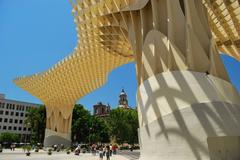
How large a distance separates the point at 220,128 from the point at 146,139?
10.3 ft

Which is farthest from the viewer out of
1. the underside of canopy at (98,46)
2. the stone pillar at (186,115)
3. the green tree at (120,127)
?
the green tree at (120,127)

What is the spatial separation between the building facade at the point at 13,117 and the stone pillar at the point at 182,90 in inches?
3273

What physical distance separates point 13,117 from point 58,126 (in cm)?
5500

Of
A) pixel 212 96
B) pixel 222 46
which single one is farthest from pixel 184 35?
pixel 222 46

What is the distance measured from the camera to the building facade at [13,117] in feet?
282

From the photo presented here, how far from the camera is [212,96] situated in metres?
9.90

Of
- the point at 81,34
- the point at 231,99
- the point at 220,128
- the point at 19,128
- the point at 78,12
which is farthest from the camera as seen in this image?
the point at 19,128

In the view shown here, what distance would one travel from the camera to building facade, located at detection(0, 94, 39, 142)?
86062mm

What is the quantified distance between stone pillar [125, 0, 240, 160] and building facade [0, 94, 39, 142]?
3273 inches

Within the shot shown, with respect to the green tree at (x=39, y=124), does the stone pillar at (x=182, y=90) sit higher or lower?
lower

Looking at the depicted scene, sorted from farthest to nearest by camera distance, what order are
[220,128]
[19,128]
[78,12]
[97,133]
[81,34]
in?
[19,128], [97,133], [81,34], [78,12], [220,128]

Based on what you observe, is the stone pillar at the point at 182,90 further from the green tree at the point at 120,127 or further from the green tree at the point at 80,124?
the green tree at the point at 80,124

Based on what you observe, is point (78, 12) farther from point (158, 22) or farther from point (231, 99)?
point (231, 99)

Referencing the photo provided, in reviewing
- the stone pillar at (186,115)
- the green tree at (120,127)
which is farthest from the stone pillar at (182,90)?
the green tree at (120,127)
